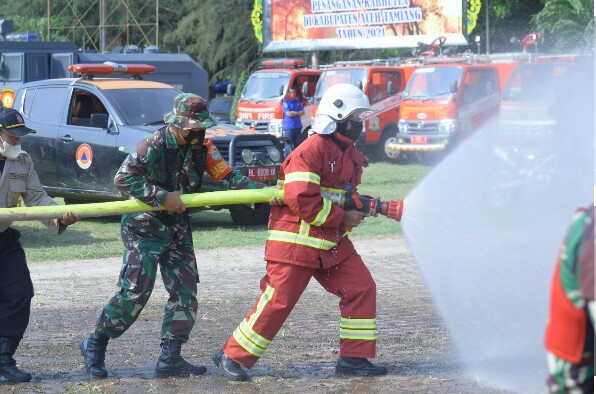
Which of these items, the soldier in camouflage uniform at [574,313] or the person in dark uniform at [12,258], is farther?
the person in dark uniform at [12,258]

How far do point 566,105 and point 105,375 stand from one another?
9.08 meters

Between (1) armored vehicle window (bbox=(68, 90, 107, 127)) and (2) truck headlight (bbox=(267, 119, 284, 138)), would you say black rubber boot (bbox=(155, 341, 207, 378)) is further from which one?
(2) truck headlight (bbox=(267, 119, 284, 138))

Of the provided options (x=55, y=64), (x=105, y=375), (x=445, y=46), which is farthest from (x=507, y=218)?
(x=445, y=46)

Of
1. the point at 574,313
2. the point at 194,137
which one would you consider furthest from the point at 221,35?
the point at 574,313

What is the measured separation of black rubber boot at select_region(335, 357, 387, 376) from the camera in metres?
5.89

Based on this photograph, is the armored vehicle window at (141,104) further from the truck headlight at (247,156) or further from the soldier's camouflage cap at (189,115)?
the soldier's camouflage cap at (189,115)

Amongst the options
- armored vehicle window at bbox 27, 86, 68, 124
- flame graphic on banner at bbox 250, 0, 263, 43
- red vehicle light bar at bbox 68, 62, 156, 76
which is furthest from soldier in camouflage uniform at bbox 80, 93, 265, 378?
flame graphic on banner at bbox 250, 0, 263, 43

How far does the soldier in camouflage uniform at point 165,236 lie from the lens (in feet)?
18.8

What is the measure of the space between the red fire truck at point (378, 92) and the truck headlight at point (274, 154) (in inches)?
405

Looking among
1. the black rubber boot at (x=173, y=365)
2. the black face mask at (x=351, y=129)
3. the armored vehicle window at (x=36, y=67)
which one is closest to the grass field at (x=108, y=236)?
the black rubber boot at (x=173, y=365)

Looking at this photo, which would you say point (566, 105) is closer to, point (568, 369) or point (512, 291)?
point (512, 291)

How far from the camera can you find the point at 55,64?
19125mm

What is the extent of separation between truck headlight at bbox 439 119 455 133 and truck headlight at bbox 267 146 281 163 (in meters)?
8.72

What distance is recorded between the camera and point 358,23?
29219mm
